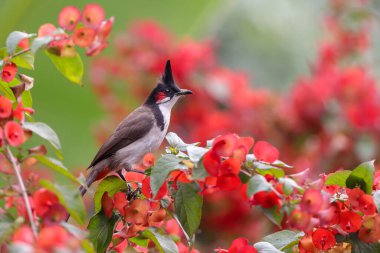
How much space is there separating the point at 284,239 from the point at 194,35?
4461 millimetres

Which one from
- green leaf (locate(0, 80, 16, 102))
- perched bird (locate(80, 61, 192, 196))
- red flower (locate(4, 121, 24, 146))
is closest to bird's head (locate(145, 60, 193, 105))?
perched bird (locate(80, 61, 192, 196))

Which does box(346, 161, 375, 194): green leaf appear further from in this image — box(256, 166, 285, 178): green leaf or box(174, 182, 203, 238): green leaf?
box(174, 182, 203, 238): green leaf

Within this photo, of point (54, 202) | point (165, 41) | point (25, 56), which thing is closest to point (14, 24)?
point (165, 41)

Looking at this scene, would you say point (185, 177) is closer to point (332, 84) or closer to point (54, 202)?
point (54, 202)

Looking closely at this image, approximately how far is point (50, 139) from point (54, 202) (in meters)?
0.11

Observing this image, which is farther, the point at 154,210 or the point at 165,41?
the point at 165,41

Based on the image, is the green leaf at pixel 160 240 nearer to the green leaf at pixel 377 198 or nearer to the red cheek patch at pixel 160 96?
the green leaf at pixel 377 198

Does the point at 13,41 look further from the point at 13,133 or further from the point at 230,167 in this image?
the point at 230,167

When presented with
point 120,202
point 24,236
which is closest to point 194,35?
point 120,202

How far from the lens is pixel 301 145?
12.2ft

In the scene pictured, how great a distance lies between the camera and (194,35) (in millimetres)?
5680

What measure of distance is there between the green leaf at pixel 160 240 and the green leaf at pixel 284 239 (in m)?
0.19

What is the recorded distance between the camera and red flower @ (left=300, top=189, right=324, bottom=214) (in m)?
1.12

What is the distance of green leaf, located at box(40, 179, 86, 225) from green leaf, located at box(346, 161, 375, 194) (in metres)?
0.51
